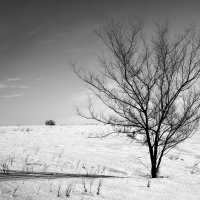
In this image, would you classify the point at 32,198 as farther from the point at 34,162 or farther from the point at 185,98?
the point at 185,98

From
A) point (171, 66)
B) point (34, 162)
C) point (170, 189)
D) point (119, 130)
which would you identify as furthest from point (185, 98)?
point (34, 162)

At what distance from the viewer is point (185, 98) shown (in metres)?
6.21

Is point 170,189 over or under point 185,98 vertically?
under

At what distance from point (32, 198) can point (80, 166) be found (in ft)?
11.5

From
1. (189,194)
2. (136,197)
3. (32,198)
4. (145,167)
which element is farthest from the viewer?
(145,167)

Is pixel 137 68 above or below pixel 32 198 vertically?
above

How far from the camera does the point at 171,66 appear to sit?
625cm

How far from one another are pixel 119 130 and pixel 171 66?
2.18m

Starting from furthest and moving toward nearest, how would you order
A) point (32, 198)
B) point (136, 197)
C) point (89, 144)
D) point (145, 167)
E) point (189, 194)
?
1. point (89, 144)
2. point (145, 167)
3. point (189, 194)
4. point (136, 197)
5. point (32, 198)

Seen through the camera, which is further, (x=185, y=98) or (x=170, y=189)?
(x=185, y=98)

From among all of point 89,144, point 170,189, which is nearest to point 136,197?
point 170,189

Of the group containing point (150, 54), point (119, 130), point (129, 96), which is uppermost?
point (150, 54)

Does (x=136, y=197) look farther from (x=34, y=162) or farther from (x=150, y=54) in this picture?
(x=150, y=54)

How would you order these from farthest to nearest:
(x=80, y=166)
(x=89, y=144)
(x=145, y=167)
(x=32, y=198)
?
(x=89, y=144), (x=145, y=167), (x=80, y=166), (x=32, y=198)
